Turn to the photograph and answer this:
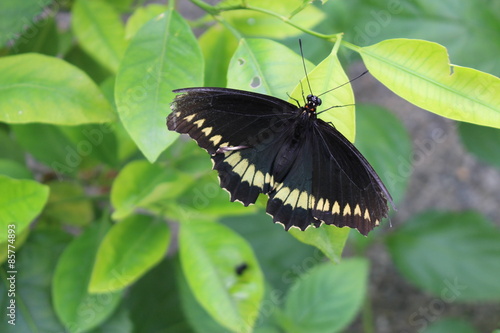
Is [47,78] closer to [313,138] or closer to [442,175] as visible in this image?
[313,138]

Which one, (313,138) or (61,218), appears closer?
(313,138)

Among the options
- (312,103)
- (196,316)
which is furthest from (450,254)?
(312,103)

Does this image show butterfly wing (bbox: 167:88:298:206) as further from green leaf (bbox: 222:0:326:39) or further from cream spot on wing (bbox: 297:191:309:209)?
green leaf (bbox: 222:0:326:39)

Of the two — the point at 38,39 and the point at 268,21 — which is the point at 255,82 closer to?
the point at 268,21

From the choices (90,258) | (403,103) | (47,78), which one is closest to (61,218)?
(90,258)

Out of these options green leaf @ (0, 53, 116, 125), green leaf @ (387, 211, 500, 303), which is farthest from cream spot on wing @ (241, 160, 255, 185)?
green leaf @ (387, 211, 500, 303)
